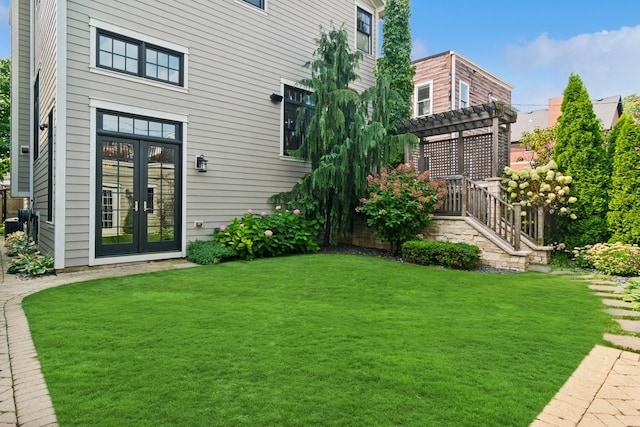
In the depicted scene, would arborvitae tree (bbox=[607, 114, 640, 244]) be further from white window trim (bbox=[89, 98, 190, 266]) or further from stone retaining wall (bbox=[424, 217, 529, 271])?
white window trim (bbox=[89, 98, 190, 266])

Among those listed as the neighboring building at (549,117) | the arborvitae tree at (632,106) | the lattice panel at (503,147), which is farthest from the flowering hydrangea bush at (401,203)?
the neighboring building at (549,117)

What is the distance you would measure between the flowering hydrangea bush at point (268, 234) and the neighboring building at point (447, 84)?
8735 millimetres

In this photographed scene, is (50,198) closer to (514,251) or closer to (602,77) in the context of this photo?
(514,251)

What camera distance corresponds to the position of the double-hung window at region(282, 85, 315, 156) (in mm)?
9133

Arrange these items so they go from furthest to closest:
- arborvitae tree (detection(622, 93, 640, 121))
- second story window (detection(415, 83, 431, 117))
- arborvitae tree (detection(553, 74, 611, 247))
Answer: arborvitae tree (detection(622, 93, 640, 121)) < second story window (detection(415, 83, 431, 117)) < arborvitae tree (detection(553, 74, 611, 247))

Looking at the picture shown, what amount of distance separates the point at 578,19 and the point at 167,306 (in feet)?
66.0

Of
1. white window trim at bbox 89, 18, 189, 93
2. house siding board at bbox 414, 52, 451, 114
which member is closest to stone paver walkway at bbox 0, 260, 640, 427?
white window trim at bbox 89, 18, 189, 93

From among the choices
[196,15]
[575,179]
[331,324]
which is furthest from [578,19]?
[331,324]

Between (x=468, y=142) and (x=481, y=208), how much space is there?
2.88 meters

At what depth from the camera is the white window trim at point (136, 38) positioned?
631 centimetres

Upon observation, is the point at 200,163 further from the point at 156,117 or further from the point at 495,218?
the point at 495,218

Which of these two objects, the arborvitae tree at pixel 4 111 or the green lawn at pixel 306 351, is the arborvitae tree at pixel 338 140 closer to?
the green lawn at pixel 306 351

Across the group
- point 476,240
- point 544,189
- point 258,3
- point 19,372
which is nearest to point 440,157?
point 544,189

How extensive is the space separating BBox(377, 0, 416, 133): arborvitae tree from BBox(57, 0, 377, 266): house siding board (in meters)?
2.04
